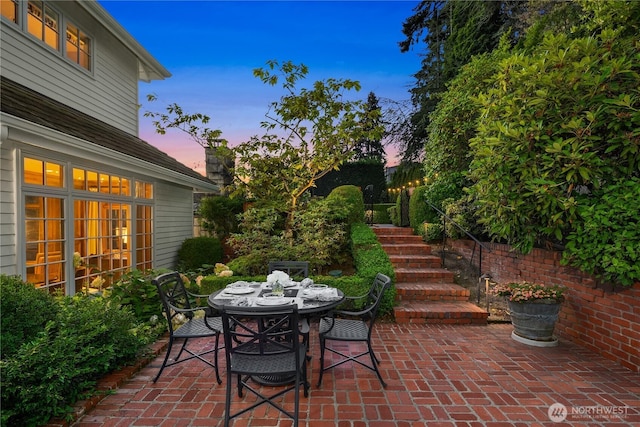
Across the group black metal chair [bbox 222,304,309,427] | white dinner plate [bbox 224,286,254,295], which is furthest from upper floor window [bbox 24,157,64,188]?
black metal chair [bbox 222,304,309,427]

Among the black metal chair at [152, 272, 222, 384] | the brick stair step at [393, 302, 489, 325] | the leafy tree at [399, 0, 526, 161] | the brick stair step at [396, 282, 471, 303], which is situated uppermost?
the leafy tree at [399, 0, 526, 161]

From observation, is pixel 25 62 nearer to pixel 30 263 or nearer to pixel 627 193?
pixel 30 263

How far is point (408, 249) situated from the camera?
23.7ft

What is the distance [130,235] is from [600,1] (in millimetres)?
8341

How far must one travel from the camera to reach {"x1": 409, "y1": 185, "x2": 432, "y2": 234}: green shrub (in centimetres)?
801

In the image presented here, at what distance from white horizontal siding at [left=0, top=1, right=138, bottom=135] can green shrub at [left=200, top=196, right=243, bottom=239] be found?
268cm

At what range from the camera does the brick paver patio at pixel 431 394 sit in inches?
100

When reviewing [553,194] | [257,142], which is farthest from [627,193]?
[257,142]

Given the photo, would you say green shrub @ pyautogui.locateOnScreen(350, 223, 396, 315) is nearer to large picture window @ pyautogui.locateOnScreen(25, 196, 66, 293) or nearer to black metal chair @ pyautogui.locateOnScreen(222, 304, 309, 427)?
black metal chair @ pyautogui.locateOnScreen(222, 304, 309, 427)

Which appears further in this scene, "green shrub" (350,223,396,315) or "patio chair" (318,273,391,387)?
"green shrub" (350,223,396,315)

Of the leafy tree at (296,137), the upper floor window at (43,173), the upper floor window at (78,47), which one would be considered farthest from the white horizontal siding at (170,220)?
the upper floor window at (43,173)

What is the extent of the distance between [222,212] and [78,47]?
458 cm

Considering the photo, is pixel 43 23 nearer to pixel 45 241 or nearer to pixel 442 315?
pixel 45 241

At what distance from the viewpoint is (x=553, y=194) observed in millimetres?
3643
